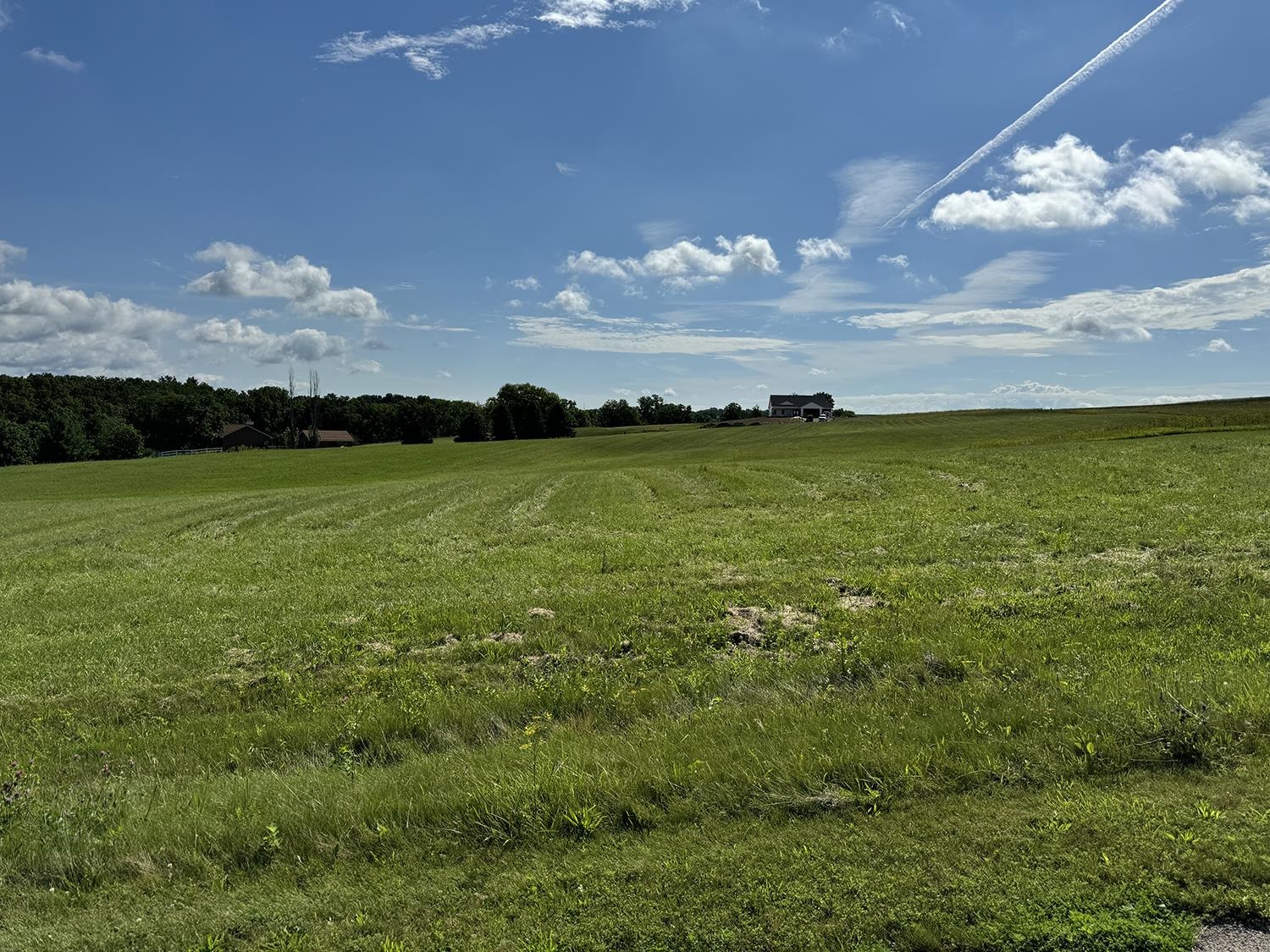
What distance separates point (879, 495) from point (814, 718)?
18.4m

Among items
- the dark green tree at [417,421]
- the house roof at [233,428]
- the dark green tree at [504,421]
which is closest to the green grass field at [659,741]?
the dark green tree at [504,421]

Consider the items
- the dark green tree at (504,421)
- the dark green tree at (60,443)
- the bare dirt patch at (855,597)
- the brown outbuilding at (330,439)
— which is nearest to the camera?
the bare dirt patch at (855,597)

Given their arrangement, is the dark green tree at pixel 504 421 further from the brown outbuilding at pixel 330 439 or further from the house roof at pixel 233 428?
the house roof at pixel 233 428

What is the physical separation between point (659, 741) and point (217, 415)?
6751 inches

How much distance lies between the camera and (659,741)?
658 cm

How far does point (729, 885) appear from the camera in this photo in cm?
434

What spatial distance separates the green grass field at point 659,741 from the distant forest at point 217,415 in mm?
119707

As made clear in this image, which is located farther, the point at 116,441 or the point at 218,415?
the point at 218,415


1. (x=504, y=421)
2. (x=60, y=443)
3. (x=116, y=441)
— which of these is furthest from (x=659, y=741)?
(x=116, y=441)

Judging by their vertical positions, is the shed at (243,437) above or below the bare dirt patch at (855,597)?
above

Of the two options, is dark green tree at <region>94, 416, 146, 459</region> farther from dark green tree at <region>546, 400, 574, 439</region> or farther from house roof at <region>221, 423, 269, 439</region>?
dark green tree at <region>546, 400, 574, 439</region>

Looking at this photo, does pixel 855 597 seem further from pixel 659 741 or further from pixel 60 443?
pixel 60 443

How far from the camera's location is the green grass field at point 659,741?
423 cm

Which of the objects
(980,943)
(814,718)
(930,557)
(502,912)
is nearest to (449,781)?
(502,912)
